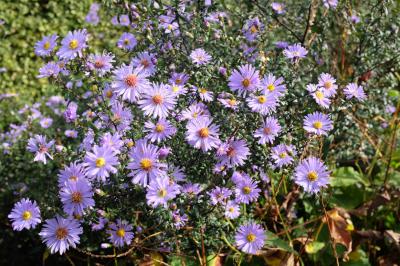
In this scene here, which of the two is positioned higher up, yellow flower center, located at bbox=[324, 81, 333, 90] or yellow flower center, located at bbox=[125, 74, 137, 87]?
yellow flower center, located at bbox=[324, 81, 333, 90]

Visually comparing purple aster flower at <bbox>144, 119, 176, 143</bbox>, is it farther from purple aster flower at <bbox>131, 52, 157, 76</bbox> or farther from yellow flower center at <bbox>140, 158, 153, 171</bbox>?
purple aster flower at <bbox>131, 52, 157, 76</bbox>

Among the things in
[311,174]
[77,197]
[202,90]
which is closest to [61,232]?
[77,197]

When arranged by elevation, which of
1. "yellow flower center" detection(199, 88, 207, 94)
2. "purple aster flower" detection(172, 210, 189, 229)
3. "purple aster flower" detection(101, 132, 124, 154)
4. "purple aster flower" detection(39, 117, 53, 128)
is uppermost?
"purple aster flower" detection(39, 117, 53, 128)

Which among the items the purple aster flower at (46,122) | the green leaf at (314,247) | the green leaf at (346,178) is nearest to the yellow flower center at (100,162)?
the green leaf at (314,247)

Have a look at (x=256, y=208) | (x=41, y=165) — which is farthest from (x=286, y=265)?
(x=41, y=165)

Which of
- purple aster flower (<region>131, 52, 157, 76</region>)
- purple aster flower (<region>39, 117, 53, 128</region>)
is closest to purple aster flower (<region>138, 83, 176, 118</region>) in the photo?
purple aster flower (<region>131, 52, 157, 76</region>)

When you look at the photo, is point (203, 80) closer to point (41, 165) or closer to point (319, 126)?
point (319, 126)

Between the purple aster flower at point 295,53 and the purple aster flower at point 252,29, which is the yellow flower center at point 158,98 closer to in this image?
the purple aster flower at point 295,53

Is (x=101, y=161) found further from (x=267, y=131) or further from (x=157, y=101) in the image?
(x=267, y=131)
